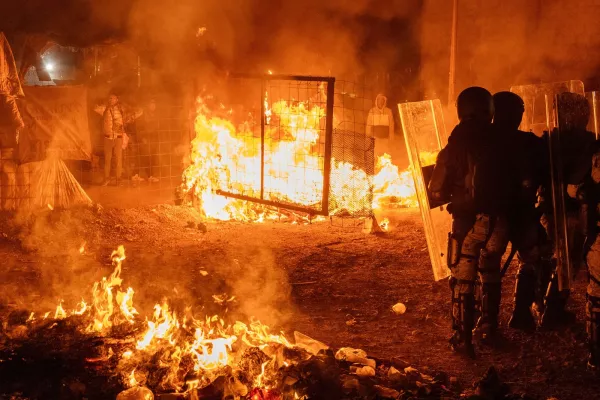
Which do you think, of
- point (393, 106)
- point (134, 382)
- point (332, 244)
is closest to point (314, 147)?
point (332, 244)

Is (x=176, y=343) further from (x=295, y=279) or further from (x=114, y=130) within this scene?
(x=114, y=130)

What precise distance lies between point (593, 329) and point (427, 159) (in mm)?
2744

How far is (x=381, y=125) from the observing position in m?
13.8

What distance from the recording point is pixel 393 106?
20.2 meters

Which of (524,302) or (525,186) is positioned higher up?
(525,186)

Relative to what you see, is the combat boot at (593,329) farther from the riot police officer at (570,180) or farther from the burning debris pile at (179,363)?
the burning debris pile at (179,363)

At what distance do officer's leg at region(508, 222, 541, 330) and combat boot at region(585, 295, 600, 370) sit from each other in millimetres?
704

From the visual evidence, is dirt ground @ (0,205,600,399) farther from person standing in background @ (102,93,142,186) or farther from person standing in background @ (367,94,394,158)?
person standing in background @ (367,94,394,158)

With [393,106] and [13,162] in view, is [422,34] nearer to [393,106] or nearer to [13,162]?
[393,106]

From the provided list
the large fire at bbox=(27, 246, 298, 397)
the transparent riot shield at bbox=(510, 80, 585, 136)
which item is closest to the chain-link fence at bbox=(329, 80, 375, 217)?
the transparent riot shield at bbox=(510, 80, 585, 136)

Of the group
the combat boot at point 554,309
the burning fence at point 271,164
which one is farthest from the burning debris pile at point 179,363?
the burning fence at point 271,164

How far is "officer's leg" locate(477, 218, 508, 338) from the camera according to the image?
5.46 meters

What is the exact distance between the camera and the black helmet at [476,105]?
17.6ft

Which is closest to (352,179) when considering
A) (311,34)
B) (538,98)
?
(538,98)
